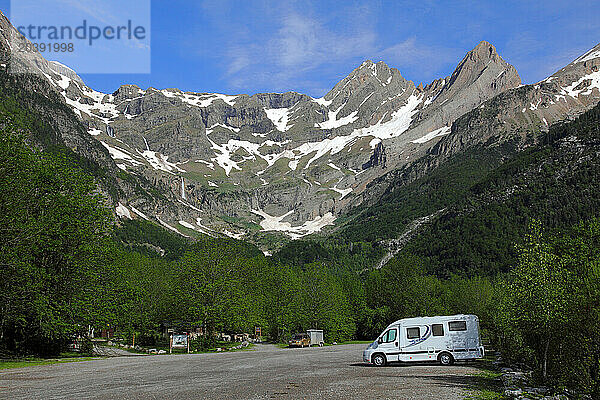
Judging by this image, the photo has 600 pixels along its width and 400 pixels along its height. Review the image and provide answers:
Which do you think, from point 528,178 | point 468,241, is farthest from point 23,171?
point 528,178

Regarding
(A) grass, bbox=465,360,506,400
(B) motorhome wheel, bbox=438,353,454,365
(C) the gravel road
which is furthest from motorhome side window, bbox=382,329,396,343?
(A) grass, bbox=465,360,506,400

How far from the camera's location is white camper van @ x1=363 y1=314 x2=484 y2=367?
3288 cm

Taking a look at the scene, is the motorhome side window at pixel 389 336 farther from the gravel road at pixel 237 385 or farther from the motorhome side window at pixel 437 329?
the gravel road at pixel 237 385

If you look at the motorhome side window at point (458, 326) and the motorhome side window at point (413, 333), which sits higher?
the motorhome side window at point (458, 326)

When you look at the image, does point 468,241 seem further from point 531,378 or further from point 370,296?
point 531,378

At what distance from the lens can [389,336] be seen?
3356 centimetres

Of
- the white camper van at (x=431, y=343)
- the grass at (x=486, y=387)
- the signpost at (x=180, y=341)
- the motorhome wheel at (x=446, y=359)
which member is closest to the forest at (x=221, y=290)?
the grass at (x=486, y=387)

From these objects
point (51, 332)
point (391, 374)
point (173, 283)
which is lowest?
point (391, 374)

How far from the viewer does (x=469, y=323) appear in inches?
1314

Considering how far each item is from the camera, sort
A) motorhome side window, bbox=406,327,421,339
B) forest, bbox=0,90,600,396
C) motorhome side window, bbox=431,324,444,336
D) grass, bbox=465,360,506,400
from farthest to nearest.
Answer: motorhome side window, bbox=406,327,421,339, motorhome side window, bbox=431,324,444,336, forest, bbox=0,90,600,396, grass, bbox=465,360,506,400

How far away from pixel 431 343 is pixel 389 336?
114 inches

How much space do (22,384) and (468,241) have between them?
7348 inches

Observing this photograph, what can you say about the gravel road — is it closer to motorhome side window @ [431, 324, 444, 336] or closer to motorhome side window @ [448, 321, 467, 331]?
motorhome side window @ [431, 324, 444, 336]

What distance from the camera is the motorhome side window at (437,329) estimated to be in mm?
33031
